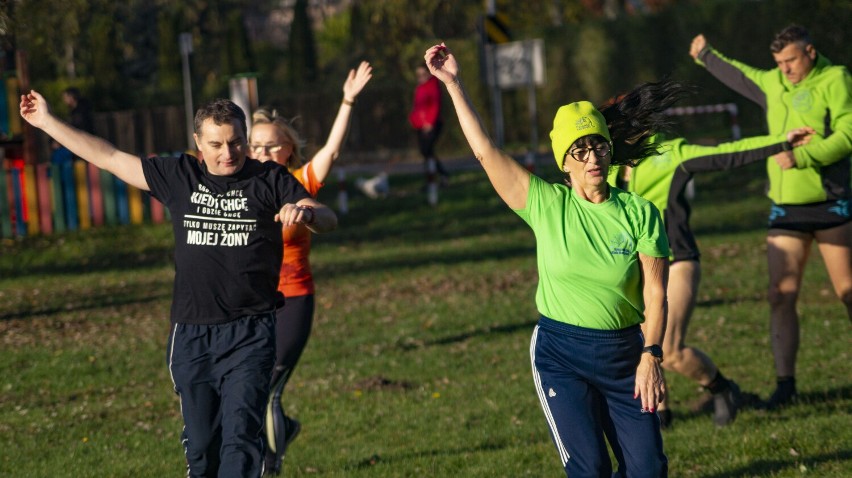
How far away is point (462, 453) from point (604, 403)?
2588mm

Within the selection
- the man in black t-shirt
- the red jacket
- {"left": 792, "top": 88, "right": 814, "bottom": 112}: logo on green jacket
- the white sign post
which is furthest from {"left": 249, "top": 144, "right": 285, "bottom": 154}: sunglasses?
the red jacket

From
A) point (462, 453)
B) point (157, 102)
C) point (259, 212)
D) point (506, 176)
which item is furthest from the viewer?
point (157, 102)

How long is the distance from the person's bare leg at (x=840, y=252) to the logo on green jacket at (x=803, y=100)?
842mm

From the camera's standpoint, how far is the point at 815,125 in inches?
324

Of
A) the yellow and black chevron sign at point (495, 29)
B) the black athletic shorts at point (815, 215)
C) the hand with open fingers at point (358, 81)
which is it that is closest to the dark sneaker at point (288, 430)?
the hand with open fingers at point (358, 81)

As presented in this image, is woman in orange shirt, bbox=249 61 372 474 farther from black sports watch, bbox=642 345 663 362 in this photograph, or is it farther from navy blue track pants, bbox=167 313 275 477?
black sports watch, bbox=642 345 663 362

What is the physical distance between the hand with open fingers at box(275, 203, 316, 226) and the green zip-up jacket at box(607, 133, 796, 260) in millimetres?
2866

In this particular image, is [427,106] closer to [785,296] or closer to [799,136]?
[785,296]

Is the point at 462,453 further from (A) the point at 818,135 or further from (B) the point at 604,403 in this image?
(A) the point at 818,135

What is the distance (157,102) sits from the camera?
39.0 meters

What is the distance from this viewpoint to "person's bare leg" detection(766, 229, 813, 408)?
27.5 ft

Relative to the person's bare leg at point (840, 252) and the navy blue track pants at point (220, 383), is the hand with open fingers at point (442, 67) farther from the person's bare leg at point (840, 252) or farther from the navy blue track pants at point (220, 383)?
the person's bare leg at point (840, 252)

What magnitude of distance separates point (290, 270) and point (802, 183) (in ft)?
11.7

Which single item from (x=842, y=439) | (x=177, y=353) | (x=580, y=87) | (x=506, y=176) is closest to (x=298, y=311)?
(x=177, y=353)
